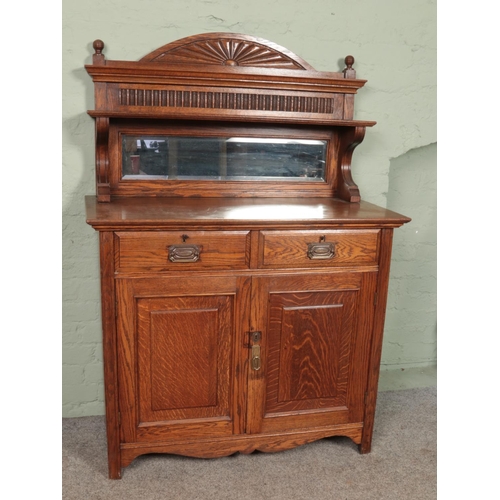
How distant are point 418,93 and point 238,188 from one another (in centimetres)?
114

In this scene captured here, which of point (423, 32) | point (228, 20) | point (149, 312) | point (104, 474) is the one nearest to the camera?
point (149, 312)

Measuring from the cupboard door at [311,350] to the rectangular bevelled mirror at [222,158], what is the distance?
0.71 metres

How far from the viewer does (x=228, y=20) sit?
8.36ft

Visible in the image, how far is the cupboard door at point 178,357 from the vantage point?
84.6 inches

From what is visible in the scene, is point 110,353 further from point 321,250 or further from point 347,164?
point 347,164

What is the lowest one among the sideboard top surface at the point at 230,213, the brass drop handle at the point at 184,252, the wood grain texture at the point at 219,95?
the brass drop handle at the point at 184,252

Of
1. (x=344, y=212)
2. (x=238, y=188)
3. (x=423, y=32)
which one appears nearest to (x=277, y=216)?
(x=344, y=212)

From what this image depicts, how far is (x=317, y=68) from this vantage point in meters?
2.68

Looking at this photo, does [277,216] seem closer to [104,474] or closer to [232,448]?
[232,448]

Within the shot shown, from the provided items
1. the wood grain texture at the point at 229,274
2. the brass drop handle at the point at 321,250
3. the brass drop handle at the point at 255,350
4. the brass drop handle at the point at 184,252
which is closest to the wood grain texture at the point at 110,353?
the wood grain texture at the point at 229,274

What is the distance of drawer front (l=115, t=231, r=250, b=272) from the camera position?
81.1 inches

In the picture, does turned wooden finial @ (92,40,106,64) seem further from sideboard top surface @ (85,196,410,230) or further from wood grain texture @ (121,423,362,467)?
wood grain texture @ (121,423,362,467)

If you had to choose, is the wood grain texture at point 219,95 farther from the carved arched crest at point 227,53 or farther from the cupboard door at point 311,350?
the cupboard door at point 311,350

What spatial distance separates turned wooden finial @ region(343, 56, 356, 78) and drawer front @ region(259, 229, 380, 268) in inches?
35.0
